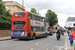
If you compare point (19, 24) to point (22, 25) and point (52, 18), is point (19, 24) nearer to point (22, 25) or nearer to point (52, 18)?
point (22, 25)

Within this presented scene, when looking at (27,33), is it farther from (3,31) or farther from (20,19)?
(3,31)

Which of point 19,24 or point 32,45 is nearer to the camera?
point 32,45

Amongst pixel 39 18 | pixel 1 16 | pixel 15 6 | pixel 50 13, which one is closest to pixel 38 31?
pixel 39 18

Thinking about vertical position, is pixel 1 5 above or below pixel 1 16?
above

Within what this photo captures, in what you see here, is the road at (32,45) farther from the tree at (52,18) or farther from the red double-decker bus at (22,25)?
the tree at (52,18)

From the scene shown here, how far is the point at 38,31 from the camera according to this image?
24406 mm

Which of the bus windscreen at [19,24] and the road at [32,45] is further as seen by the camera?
the bus windscreen at [19,24]

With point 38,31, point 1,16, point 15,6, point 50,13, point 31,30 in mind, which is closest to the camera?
point 31,30

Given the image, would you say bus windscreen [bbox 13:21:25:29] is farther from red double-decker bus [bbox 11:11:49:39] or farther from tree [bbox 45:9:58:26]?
tree [bbox 45:9:58:26]

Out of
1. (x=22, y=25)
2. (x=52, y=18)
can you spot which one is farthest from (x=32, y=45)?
(x=52, y=18)

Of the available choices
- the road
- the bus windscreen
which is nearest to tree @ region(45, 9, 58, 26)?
the bus windscreen

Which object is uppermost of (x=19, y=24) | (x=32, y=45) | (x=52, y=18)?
(x=52, y=18)

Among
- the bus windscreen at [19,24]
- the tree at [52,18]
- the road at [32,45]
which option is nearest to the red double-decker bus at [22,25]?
the bus windscreen at [19,24]

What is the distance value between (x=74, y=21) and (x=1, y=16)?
315 ft
